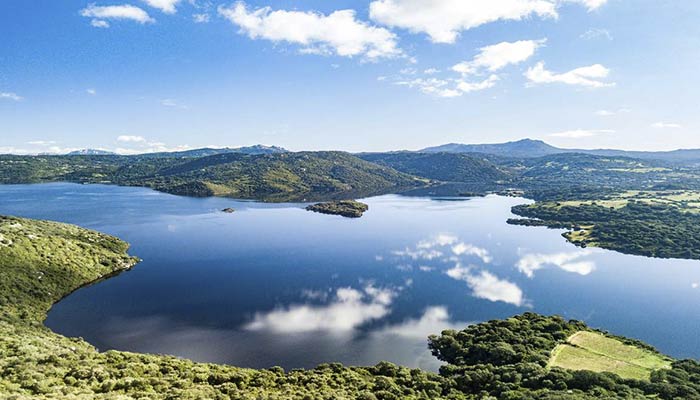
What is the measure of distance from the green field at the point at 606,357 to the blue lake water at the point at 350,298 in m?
13.1

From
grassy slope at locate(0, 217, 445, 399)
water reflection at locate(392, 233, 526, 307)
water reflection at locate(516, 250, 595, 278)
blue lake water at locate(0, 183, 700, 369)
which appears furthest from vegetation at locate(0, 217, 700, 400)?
water reflection at locate(516, 250, 595, 278)

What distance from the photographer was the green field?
2758 inches

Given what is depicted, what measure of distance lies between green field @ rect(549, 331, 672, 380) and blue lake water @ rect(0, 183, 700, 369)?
13.1 m

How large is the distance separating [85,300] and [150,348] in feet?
129

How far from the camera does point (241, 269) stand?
144125 mm

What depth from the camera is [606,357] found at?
75.2 metres

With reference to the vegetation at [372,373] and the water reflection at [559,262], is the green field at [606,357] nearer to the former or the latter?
the vegetation at [372,373]

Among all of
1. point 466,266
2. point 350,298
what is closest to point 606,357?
point 350,298

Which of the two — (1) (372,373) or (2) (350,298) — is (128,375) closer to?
(1) (372,373)

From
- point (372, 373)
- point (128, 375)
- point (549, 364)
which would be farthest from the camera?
point (549, 364)

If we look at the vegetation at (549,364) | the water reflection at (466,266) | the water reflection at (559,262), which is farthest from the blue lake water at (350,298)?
the vegetation at (549,364)

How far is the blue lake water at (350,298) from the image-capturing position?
8438 cm

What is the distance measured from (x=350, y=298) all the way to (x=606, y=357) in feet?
199

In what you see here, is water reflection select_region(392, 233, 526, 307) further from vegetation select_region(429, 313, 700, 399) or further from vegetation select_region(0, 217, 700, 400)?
vegetation select_region(0, 217, 700, 400)
